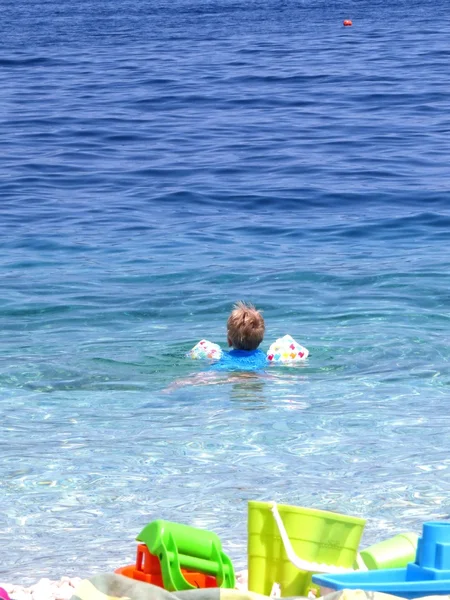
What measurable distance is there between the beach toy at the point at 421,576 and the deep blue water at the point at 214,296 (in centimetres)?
159

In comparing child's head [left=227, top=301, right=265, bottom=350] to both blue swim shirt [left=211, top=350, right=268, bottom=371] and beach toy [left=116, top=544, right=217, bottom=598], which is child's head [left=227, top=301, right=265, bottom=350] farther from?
beach toy [left=116, top=544, right=217, bottom=598]

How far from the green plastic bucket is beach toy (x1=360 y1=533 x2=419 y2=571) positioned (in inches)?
2.8

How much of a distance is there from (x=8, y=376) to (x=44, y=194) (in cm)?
797

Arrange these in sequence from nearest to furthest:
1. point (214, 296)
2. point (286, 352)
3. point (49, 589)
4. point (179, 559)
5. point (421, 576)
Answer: point (421, 576) < point (179, 559) < point (49, 589) < point (286, 352) < point (214, 296)

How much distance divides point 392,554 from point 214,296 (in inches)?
280

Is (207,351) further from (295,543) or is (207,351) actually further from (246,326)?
(295,543)

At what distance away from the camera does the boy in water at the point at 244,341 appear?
8.20 meters

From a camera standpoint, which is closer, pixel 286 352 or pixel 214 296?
pixel 286 352

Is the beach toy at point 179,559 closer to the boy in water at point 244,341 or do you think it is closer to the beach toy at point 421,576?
the beach toy at point 421,576

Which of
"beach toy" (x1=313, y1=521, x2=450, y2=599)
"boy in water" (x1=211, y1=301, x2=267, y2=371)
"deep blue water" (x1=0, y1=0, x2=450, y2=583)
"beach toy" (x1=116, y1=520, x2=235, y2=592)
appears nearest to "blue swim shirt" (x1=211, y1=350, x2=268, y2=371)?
"boy in water" (x1=211, y1=301, x2=267, y2=371)

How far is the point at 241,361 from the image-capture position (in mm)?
8312

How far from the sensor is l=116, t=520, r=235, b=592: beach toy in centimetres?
374

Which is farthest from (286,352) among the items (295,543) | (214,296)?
(295,543)

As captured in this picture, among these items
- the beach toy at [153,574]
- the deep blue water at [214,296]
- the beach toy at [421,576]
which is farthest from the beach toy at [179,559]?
the deep blue water at [214,296]
